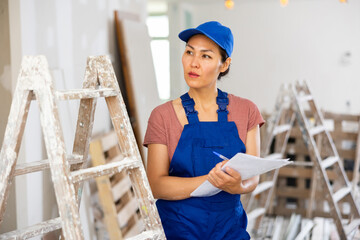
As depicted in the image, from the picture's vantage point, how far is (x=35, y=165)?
1781mm

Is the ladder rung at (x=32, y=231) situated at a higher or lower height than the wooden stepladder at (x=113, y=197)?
higher

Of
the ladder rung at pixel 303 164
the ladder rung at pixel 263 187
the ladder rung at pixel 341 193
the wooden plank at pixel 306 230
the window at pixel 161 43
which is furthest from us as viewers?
the window at pixel 161 43

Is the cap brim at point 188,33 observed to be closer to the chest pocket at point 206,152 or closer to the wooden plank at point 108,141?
the chest pocket at point 206,152

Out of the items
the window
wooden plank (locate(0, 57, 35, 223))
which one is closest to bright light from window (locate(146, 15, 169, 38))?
the window

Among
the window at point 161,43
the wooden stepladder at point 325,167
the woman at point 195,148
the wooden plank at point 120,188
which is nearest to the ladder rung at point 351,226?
the wooden stepladder at point 325,167

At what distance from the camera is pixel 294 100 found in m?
4.30

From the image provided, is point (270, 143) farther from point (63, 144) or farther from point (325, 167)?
point (63, 144)

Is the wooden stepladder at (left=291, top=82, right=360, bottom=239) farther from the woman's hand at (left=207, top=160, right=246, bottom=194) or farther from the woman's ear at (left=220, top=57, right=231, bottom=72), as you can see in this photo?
the woman's hand at (left=207, top=160, right=246, bottom=194)

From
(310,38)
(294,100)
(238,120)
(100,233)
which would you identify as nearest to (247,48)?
(310,38)

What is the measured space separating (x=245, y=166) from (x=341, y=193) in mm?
2819

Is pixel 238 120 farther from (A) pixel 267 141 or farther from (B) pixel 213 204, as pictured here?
(A) pixel 267 141

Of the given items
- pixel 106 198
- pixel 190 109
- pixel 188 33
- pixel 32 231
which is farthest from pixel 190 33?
pixel 106 198

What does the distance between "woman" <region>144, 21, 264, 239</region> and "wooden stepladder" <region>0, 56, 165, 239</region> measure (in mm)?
182

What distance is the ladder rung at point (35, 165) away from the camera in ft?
5.65
